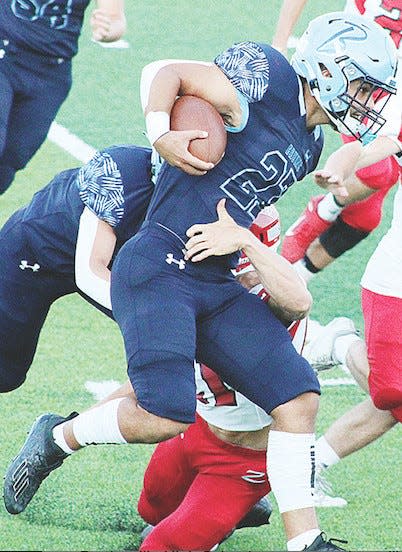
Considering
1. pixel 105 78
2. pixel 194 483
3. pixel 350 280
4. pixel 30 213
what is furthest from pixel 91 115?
pixel 194 483

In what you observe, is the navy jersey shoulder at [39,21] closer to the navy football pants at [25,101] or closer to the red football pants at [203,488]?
the navy football pants at [25,101]

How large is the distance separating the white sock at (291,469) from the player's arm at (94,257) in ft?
2.40

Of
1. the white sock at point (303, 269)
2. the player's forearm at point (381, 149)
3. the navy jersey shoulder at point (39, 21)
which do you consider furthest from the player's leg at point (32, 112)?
the white sock at point (303, 269)

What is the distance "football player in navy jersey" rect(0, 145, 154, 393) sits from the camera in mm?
4238

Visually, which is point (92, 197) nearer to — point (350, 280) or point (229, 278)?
point (229, 278)

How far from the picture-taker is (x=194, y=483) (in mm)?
4156

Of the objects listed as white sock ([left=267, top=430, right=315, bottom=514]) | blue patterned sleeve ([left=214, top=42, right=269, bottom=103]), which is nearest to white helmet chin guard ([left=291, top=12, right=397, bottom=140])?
blue patterned sleeve ([left=214, top=42, right=269, bottom=103])

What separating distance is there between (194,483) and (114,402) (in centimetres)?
44

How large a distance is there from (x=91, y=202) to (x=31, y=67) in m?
1.10

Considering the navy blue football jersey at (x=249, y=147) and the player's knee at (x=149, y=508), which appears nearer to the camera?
the navy blue football jersey at (x=249, y=147)

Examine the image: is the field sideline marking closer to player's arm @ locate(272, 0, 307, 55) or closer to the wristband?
player's arm @ locate(272, 0, 307, 55)

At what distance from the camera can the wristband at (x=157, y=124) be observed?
3.72m

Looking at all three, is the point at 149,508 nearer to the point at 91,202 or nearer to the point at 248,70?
the point at 91,202

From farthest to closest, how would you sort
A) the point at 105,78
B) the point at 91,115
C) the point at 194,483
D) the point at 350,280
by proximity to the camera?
1. the point at 105,78
2. the point at 91,115
3. the point at 350,280
4. the point at 194,483
